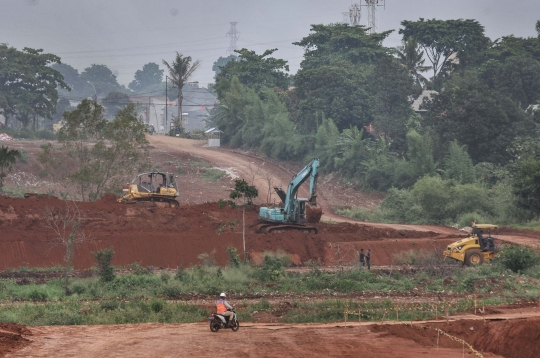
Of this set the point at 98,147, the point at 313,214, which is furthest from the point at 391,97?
the point at 313,214

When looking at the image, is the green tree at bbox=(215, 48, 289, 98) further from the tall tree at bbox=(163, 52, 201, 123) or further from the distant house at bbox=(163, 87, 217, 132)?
the distant house at bbox=(163, 87, 217, 132)

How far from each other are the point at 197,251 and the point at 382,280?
10.2m

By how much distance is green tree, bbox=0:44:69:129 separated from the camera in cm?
8519

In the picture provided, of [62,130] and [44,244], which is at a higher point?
[62,130]

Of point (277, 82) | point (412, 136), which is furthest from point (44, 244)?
point (277, 82)

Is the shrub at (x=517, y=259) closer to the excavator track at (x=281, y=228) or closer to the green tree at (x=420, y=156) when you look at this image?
the excavator track at (x=281, y=228)

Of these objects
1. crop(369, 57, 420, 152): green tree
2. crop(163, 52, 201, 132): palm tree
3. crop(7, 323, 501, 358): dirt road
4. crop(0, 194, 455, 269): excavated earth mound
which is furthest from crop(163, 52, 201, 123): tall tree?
crop(7, 323, 501, 358): dirt road

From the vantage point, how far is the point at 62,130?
170ft

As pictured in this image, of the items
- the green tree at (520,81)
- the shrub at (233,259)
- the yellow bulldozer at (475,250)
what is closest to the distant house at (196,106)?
the green tree at (520,81)

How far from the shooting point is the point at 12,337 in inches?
739

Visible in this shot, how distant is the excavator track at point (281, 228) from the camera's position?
39.3m

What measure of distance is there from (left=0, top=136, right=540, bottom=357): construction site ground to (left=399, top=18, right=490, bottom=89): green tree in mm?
24992

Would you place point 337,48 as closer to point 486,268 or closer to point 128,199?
point 128,199

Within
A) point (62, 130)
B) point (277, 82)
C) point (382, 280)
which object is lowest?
point (382, 280)
